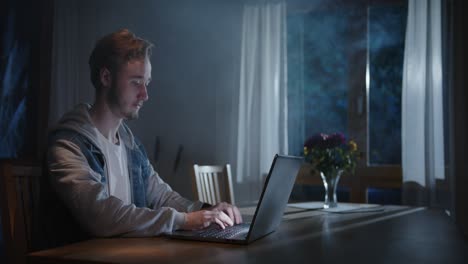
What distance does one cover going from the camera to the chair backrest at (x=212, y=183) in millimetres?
2506

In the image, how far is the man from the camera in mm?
1303

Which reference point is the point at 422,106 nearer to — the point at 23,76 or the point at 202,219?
the point at 202,219

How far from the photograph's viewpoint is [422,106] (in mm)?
3221

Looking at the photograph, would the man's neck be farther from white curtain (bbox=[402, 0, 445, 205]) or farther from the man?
white curtain (bbox=[402, 0, 445, 205])

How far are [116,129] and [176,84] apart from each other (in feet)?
7.63

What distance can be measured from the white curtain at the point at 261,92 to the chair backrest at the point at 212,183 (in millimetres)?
954

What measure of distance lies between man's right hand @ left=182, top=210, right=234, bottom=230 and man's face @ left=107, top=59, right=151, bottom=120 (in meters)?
0.46

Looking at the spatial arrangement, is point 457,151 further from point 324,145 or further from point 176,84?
point 176,84

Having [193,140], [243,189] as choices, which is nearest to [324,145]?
[243,189]

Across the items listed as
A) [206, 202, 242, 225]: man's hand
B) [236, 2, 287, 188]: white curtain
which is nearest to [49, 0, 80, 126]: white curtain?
[236, 2, 287, 188]: white curtain

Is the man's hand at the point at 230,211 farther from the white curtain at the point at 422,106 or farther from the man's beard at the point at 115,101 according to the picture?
the white curtain at the point at 422,106

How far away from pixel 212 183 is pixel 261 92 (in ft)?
3.98

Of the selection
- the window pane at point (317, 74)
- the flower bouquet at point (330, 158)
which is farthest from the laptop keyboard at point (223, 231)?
the window pane at point (317, 74)

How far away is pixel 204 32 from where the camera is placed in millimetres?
3932
